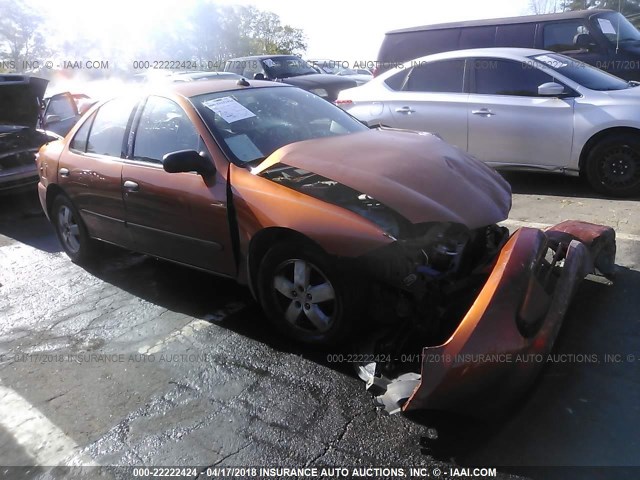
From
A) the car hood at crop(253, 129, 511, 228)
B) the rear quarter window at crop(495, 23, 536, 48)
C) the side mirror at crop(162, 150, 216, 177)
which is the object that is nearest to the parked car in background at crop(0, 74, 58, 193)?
the side mirror at crop(162, 150, 216, 177)

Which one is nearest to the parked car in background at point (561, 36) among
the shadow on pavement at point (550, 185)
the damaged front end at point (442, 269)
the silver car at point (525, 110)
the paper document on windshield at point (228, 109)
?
the silver car at point (525, 110)

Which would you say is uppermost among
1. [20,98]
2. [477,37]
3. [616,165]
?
[477,37]

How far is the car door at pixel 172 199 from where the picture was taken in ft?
12.6

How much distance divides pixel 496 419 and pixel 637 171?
4341 mm

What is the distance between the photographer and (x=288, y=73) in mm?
14500

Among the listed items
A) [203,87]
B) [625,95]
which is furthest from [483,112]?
[203,87]

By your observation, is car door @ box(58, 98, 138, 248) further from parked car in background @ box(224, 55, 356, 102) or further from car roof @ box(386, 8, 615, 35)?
parked car in background @ box(224, 55, 356, 102)

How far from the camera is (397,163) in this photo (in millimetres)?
3533

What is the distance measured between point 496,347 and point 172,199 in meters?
2.48

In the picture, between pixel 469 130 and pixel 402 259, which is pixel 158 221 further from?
pixel 469 130

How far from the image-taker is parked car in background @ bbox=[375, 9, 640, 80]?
8648mm

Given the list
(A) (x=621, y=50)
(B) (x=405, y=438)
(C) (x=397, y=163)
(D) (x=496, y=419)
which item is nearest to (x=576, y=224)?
(C) (x=397, y=163)

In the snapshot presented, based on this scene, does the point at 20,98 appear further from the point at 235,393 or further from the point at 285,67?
the point at 285,67

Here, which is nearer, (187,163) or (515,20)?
(187,163)
